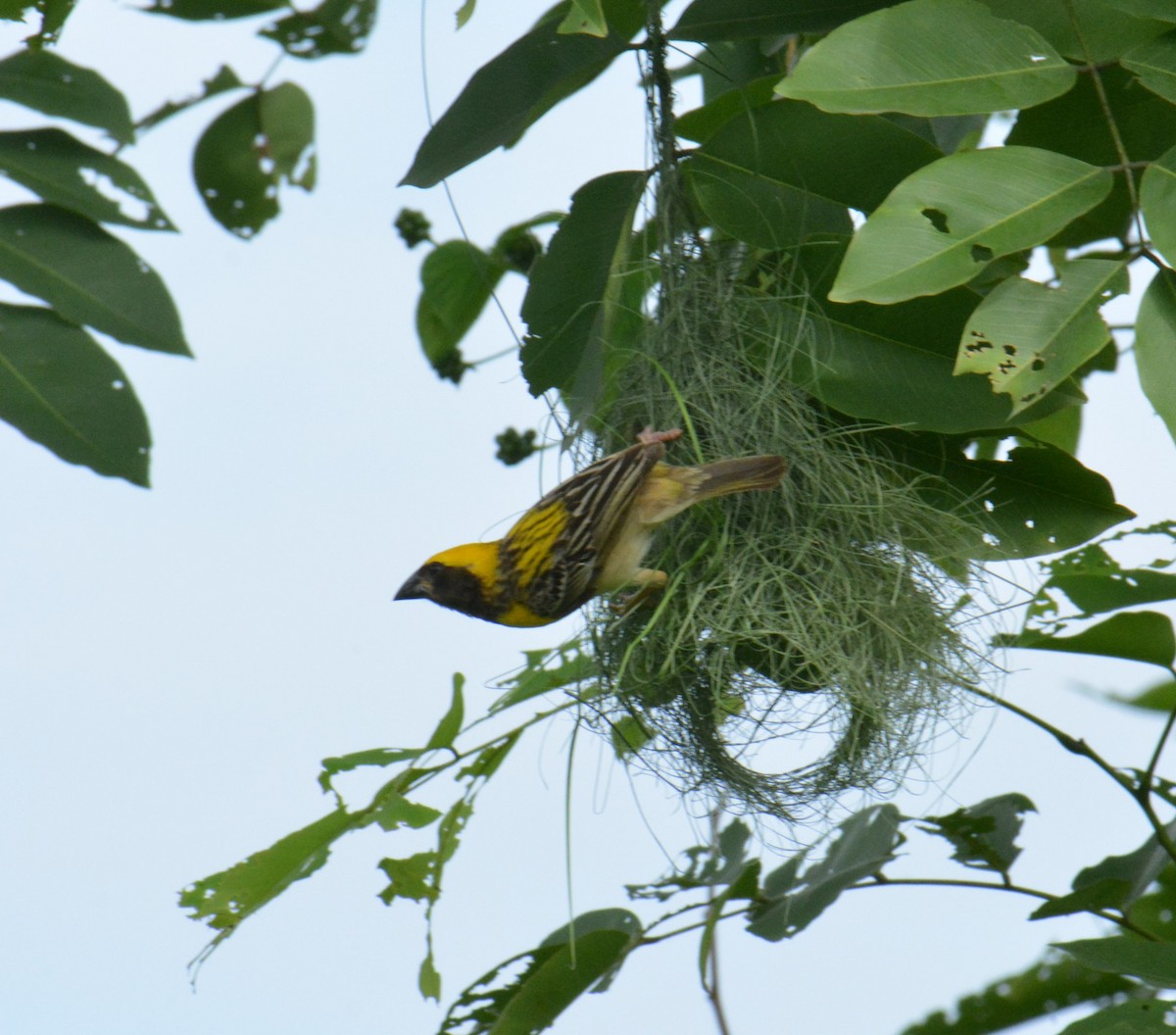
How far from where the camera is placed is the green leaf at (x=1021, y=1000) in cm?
280

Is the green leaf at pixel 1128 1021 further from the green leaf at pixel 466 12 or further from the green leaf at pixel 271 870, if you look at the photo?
the green leaf at pixel 466 12

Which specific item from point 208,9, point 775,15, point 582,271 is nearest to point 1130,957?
point 582,271

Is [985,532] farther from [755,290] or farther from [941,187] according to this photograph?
[941,187]

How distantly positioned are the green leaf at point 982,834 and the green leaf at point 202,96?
2.39 m

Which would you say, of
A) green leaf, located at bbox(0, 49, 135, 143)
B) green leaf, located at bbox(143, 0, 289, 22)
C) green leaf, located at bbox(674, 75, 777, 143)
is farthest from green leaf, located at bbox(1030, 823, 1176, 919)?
green leaf, located at bbox(143, 0, 289, 22)

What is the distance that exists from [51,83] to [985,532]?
1918 millimetres

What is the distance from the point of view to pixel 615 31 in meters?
2.21

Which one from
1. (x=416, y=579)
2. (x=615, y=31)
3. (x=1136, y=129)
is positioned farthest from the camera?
(x=416, y=579)

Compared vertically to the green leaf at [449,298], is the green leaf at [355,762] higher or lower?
lower

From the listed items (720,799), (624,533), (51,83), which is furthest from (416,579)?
(51,83)

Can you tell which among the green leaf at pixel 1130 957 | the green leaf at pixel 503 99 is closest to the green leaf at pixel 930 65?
the green leaf at pixel 503 99

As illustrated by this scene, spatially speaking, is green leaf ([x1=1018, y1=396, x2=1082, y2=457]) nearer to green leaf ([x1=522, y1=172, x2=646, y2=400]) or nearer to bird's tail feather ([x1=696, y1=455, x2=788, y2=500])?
bird's tail feather ([x1=696, y1=455, x2=788, y2=500])

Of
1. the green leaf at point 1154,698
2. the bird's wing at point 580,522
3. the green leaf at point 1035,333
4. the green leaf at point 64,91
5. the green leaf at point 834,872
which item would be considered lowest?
the green leaf at point 834,872

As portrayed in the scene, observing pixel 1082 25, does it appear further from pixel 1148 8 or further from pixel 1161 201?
pixel 1161 201
